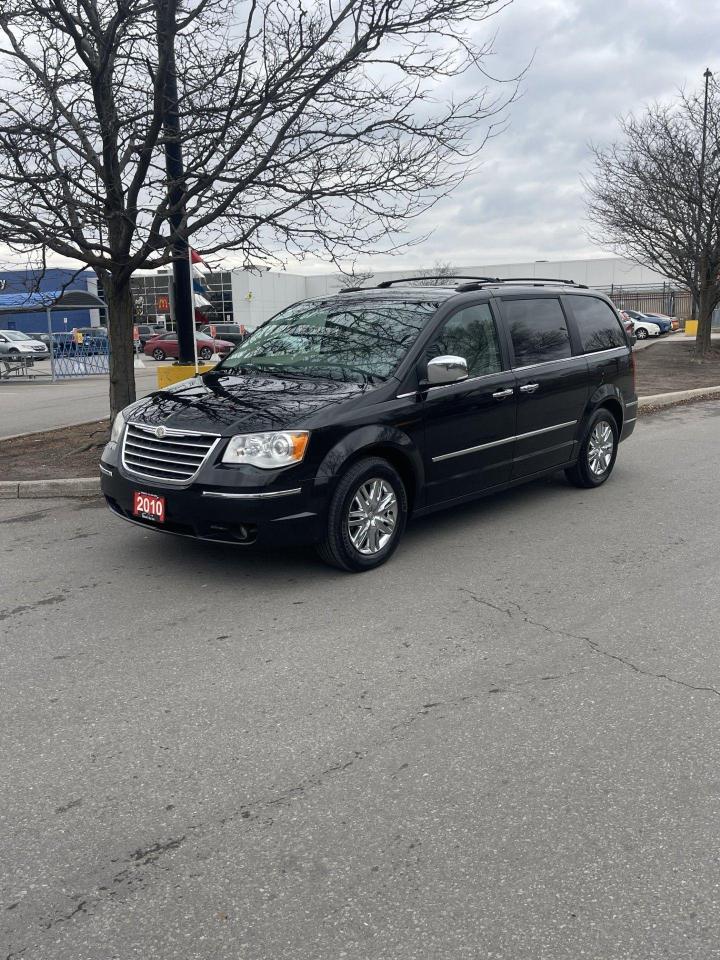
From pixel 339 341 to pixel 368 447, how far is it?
1.15 m

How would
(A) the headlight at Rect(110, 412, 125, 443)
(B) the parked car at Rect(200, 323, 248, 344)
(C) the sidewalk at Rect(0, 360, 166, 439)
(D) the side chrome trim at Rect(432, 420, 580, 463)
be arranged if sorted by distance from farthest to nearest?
(B) the parked car at Rect(200, 323, 248, 344) → (C) the sidewalk at Rect(0, 360, 166, 439) → (D) the side chrome trim at Rect(432, 420, 580, 463) → (A) the headlight at Rect(110, 412, 125, 443)

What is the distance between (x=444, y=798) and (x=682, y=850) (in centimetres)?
79

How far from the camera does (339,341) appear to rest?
20.3 feet

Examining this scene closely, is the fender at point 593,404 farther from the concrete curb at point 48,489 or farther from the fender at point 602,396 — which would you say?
the concrete curb at point 48,489

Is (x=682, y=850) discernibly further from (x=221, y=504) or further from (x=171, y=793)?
(x=221, y=504)

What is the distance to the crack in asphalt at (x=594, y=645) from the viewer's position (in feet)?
12.5

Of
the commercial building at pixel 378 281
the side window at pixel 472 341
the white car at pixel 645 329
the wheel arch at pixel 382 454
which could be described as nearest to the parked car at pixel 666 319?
the white car at pixel 645 329

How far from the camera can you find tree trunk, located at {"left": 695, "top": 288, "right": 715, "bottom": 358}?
74.6ft

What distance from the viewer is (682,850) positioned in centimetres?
267

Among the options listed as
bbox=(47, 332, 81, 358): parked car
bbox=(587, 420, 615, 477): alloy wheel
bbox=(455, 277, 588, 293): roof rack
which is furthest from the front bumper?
bbox=(47, 332, 81, 358): parked car

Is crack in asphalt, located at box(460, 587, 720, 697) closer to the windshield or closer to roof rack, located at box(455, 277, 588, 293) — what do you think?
the windshield

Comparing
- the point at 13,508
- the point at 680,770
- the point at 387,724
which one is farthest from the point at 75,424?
the point at 680,770

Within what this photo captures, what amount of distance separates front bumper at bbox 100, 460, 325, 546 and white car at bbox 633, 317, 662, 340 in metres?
38.4

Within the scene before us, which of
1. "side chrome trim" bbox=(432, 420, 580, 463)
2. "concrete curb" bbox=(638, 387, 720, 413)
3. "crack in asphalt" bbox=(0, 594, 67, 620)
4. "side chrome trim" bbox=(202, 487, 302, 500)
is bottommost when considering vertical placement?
"crack in asphalt" bbox=(0, 594, 67, 620)
